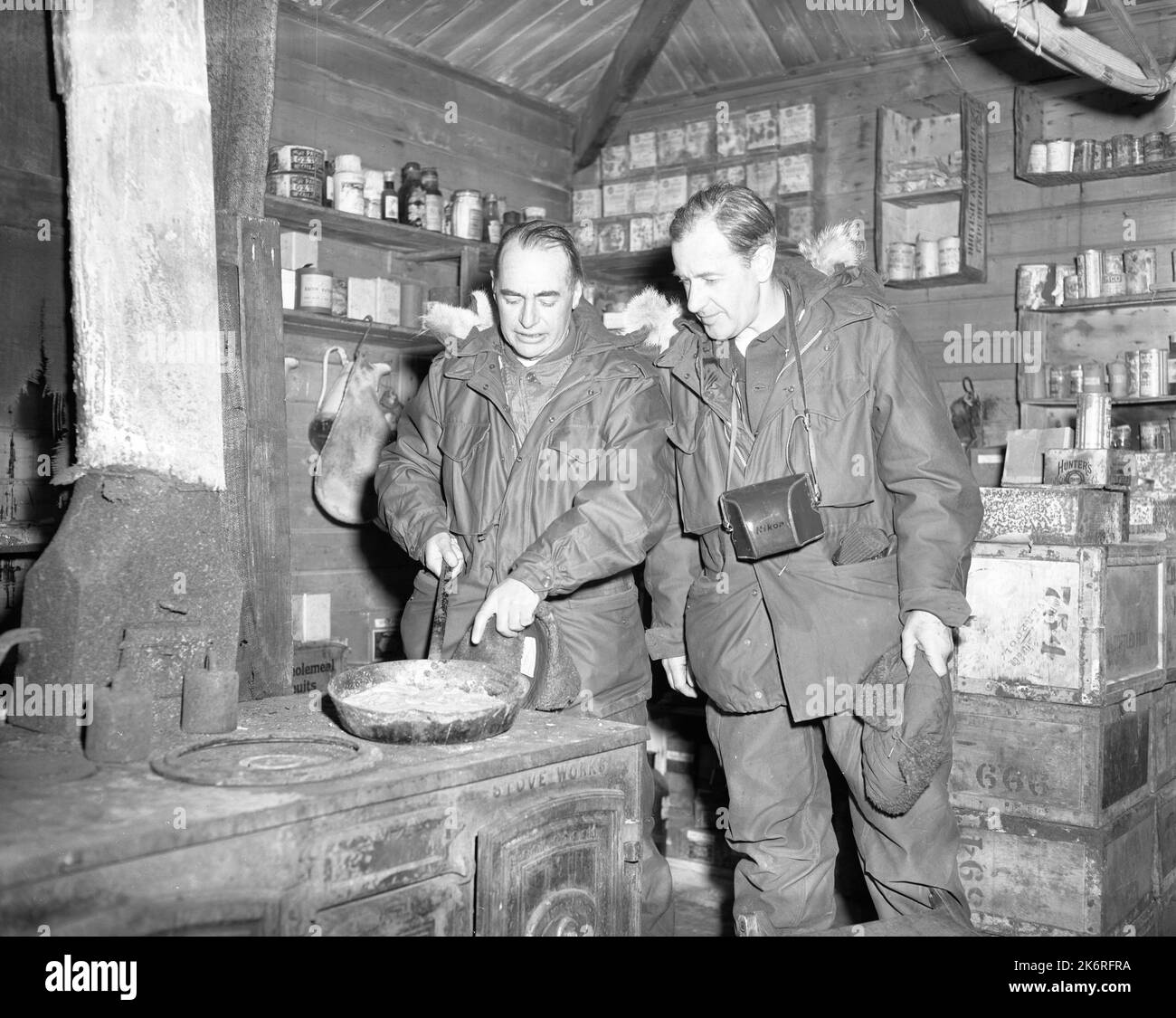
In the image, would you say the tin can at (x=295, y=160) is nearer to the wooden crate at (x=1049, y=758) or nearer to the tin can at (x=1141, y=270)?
the wooden crate at (x=1049, y=758)

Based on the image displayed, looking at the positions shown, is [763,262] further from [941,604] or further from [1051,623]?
[1051,623]

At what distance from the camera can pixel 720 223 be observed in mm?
2477

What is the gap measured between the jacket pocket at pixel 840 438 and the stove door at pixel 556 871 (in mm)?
822

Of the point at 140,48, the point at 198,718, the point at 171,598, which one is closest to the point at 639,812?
the point at 198,718

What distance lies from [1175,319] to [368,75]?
12.3 ft

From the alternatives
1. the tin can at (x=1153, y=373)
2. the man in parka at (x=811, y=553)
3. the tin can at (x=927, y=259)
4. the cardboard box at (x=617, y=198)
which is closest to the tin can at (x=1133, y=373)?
the tin can at (x=1153, y=373)

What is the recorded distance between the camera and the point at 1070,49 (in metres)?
4.22

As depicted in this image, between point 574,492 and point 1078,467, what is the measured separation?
198cm

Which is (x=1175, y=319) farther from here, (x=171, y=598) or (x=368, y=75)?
(x=171, y=598)

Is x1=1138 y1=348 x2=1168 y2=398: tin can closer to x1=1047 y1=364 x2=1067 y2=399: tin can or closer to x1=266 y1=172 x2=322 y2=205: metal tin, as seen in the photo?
x1=1047 y1=364 x2=1067 y2=399: tin can

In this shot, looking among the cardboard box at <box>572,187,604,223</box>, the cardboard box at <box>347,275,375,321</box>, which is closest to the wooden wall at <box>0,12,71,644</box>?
the cardboard box at <box>347,275,375,321</box>

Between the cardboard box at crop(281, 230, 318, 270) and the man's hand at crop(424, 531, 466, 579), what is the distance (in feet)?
8.33

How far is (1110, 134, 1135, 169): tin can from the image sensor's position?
485 cm

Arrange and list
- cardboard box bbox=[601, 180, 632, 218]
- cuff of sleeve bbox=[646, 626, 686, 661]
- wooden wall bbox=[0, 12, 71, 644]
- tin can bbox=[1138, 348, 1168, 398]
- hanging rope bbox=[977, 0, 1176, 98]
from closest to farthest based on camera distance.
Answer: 1. cuff of sleeve bbox=[646, 626, 686, 661]
2. wooden wall bbox=[0, 12, 71, 644]
3. hanging rope bbox=[977, 0, 1176, 98]
4. tin can bbox=[1138, 348, 1168, 398]
5. cardboard box bbox=[601, 180, 632, 218]
